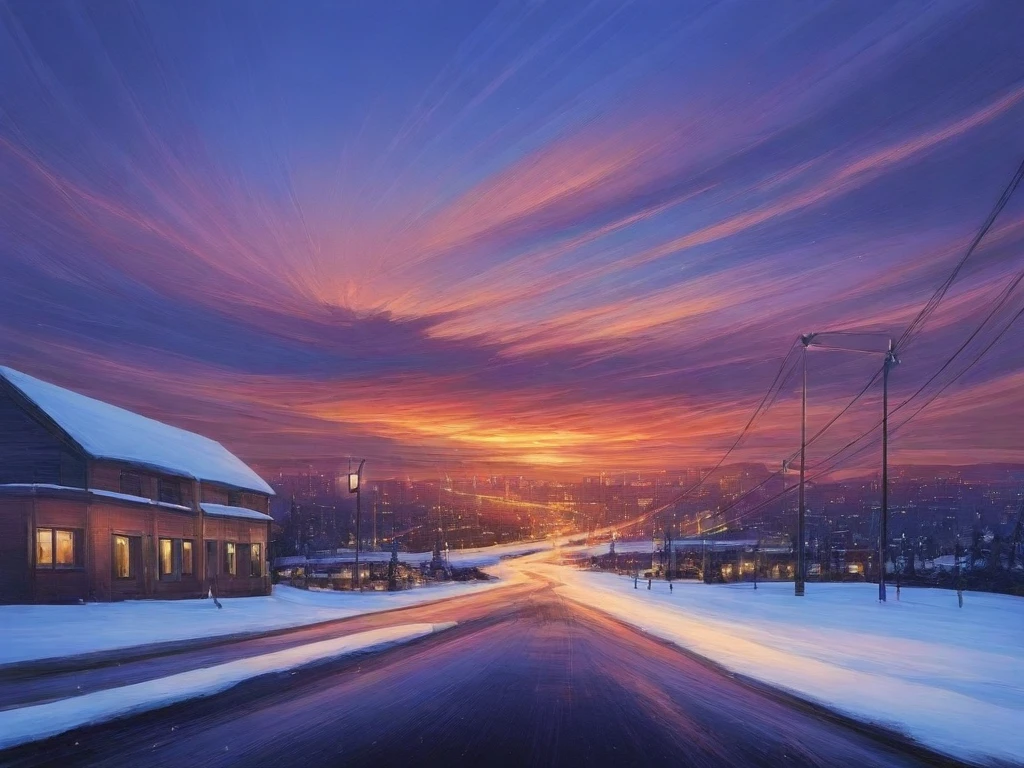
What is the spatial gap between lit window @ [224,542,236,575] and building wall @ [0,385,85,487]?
13.5 metres

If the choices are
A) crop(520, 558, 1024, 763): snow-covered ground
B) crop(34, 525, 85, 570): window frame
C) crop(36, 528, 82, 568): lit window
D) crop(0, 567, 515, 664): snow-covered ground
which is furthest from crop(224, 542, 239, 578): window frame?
crop(520, 558, 1024, 763): snow-covered ground

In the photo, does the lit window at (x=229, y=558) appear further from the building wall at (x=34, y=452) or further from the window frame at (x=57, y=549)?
the building wall at (x=34, y=452)

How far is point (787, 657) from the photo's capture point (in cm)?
1734

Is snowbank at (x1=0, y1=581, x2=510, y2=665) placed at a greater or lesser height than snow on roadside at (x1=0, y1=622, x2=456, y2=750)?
lesser

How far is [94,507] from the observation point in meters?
32.7

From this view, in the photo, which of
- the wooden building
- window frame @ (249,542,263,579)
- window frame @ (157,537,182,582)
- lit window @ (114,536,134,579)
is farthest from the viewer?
window frame @ (249,542,263,579)

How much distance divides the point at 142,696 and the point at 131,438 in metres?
30.8

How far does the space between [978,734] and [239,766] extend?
7952 mm

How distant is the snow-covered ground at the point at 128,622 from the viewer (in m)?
19.6

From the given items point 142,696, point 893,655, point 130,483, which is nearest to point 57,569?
point 130,483

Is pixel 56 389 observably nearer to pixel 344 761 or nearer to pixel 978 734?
pixel 344 761

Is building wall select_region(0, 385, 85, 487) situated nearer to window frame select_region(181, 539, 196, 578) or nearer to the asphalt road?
window frame select_region(181, 539, 196, 578)

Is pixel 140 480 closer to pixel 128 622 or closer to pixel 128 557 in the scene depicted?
pixel 128 557

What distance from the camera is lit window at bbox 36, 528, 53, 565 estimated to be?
30969 mm
